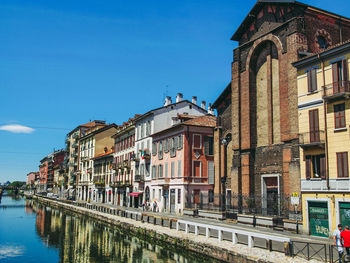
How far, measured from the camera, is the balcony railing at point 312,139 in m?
22.8

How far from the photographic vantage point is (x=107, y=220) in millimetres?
39469

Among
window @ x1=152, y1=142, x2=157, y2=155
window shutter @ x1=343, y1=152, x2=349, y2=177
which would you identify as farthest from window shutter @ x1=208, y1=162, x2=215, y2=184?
window shutter @ x1=343, y1=152, x2=349, y2=177

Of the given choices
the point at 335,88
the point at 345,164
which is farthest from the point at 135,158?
the point at 345,164

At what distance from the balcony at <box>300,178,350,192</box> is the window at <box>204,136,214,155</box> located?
18135 mm

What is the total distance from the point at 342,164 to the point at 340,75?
5.69 metres

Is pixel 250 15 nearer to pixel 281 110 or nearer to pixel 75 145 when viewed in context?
pixel 281 110

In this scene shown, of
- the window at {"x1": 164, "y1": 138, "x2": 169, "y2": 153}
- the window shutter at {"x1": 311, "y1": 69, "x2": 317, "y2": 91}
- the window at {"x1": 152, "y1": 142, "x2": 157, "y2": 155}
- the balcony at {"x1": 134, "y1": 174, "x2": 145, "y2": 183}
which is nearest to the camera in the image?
the window shutter at {"x1": 311, "y1": 69, "x2": 317, "y2": 91}

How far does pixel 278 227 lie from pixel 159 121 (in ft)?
86.3

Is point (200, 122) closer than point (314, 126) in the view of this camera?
No

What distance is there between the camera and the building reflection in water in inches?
863

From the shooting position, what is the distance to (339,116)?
72.5ft

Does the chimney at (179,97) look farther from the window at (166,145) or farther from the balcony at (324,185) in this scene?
the balcony at (324,185)

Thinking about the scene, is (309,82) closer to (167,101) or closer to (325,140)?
(325,140)

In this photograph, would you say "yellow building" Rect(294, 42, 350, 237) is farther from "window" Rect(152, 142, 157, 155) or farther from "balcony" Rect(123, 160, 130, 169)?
"balcony" Rect(123, 160, 130, 169)
